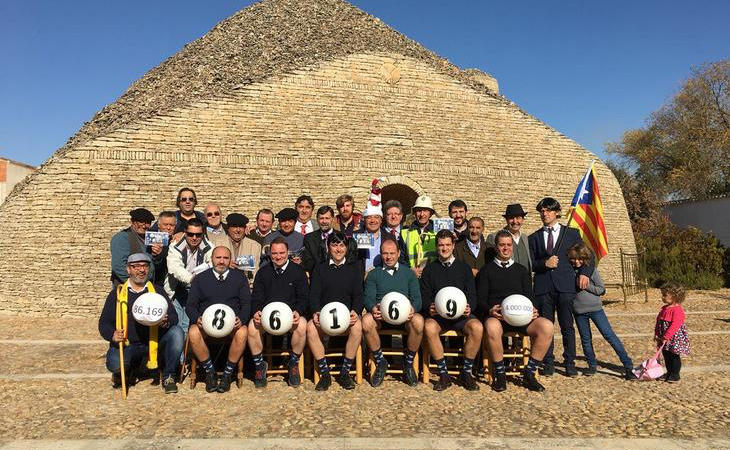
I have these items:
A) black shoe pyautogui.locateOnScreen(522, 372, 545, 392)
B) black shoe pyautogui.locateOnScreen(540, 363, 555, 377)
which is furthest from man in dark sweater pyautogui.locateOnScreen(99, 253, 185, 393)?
black shoe pyautogui.locateOnScreen(540, 363, 555, 377)

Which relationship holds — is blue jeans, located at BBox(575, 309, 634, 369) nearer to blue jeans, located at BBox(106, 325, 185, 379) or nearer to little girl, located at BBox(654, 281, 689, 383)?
little girl, located at BBox(654, 281, 689, 383)

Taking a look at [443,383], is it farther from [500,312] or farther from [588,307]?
[588,307]

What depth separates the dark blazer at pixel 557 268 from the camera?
620 centimetres

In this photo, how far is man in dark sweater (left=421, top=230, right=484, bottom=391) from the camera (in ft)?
17.8

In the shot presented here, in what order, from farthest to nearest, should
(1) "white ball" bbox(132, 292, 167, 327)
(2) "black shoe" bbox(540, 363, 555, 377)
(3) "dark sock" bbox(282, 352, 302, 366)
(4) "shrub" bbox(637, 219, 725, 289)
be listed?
(4) "shrub" bbox(637, 219, 725, 289) < (2) "black shoe" bbox(540, 363, 555, 377) < (3) "dark sock" bbox(282, 352, 302, 366) < (1) "white ball" bbox(132, 292, 167, 327)

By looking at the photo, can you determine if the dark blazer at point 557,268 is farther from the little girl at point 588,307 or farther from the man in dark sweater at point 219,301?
the man in dark sweater at point 219,301

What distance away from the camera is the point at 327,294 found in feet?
18.4

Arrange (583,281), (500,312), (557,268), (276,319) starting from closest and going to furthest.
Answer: (276,319) → (500,312) → (583,281) → (557,268)

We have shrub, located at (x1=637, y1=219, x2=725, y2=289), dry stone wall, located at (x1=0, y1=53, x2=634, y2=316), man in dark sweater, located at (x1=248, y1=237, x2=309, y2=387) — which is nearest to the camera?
man in dark sweater, located at (x1=248, y1=237, x2=309, y2=387)

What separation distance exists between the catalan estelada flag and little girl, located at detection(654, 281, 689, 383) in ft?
7.61

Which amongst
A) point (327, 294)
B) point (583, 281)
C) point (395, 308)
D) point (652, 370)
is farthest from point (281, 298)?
point (652, 370)

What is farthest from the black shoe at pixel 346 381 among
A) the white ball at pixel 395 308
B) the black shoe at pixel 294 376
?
the white ball at pixel 395 308

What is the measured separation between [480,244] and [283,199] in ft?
31.5

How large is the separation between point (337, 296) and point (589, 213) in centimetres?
520
